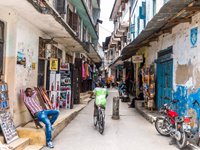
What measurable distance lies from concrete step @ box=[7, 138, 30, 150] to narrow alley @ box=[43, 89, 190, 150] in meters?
0.73

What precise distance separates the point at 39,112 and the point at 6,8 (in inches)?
108

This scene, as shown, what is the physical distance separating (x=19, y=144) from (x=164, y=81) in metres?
7.74

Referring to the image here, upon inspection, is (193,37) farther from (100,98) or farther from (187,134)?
(100,98)

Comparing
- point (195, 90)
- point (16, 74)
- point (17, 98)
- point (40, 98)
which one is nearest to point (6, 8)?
point (16, 74)

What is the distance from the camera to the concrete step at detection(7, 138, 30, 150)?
6341mm

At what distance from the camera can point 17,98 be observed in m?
7.95

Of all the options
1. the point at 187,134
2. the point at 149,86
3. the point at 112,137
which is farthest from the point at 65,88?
the point at 187,134

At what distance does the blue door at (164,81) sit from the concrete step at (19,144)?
5693 millimetres

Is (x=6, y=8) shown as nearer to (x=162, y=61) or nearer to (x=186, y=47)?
(x=186, y=47)

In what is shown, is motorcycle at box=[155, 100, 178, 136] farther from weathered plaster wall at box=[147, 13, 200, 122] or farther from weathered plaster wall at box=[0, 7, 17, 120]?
weathered plaster wall at box=[0, 7, 17, 120]

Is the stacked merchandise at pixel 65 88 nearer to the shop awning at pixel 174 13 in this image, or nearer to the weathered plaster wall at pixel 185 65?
the shop awning at pixel 174 13

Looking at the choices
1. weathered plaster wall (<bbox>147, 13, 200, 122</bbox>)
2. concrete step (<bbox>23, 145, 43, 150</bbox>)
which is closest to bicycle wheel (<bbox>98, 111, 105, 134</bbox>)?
concrete step (<bbox>23, 145, 43, 150</bbox>)

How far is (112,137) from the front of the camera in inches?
340

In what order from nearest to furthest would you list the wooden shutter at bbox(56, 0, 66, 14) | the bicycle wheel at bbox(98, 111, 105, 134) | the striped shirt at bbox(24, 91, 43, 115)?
1. the striped shirt at bbox(24, 91, 43, 115)
2. the bicycle wheel at bbox(98, 111, 105, 134)
3. the wooden shutter at bbox(56, 0, 66, 14)
